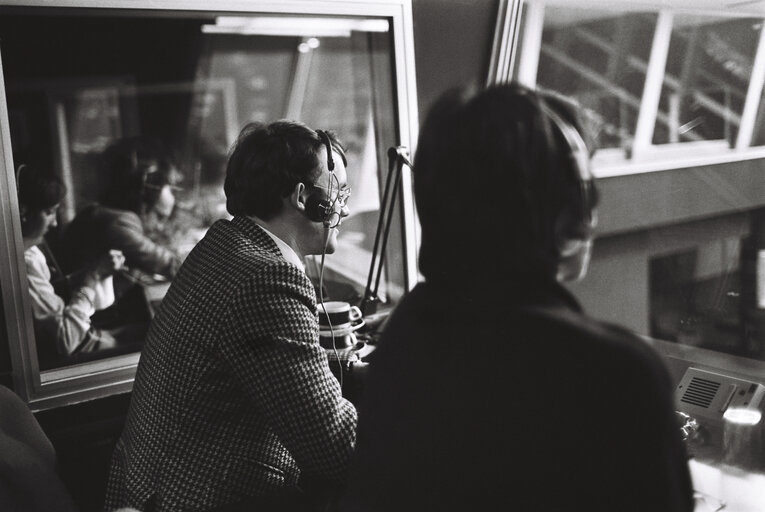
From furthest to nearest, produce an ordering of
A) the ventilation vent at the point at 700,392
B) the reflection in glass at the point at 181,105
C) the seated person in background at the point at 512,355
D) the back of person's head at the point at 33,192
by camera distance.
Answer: the reflection in glass at the point at 181,105 → the back of person's head at the point at 33,192 → the ventilation vent at the point at 700,392 → the seated person in background at the point at 512,355

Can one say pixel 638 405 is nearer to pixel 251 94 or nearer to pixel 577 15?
pixel 577 15

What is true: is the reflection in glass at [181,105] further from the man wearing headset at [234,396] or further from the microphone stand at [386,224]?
the man wearing headset at [234,396]

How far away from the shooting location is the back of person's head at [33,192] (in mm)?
2018

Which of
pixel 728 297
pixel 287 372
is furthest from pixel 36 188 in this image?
pixel 728 297

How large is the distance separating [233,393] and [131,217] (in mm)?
2028

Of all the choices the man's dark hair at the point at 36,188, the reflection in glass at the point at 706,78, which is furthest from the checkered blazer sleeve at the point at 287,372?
the reflection in glass at the point at 706,78

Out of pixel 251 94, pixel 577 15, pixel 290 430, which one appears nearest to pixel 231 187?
pixel 290 430

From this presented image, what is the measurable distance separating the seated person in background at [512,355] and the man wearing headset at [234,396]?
1.33 ft

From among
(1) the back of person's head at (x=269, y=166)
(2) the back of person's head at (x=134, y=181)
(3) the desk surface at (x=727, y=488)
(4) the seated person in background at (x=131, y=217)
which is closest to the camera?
(3) the desk surface at (x=727, y=488)

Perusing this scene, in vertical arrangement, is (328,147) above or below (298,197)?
above

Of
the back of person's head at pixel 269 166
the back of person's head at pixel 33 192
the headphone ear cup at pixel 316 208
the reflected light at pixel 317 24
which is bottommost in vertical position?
the back of person's head at pixel 33 192

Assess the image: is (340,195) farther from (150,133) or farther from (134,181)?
(150,133)

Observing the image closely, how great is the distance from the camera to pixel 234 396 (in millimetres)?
1415

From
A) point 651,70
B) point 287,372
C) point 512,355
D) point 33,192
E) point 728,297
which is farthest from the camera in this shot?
point 651,70
